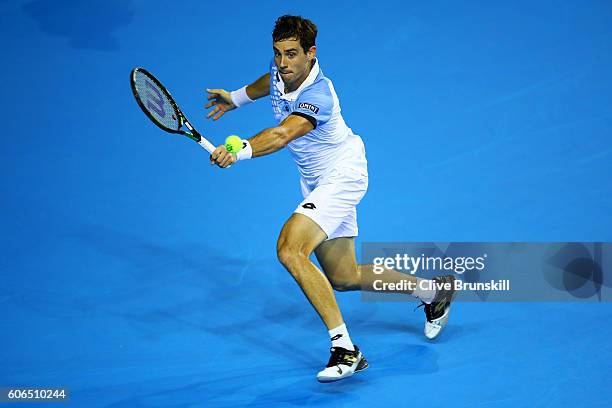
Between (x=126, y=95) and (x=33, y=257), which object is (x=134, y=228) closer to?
(x=33, y=257)

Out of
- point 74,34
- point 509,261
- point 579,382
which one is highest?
point 74,34

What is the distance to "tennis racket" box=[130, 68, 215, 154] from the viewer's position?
5.57 meters

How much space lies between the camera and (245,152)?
5461 mm

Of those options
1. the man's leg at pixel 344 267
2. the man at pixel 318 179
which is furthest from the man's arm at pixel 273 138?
the man's leg at pixel 344 267

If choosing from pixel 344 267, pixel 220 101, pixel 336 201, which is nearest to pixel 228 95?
pixel 220 101

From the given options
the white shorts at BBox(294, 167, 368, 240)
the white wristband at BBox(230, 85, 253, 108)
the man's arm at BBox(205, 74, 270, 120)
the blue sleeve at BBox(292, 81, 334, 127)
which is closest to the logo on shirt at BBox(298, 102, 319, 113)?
the blue sleeve at BBox(292, 81, 334, 127)

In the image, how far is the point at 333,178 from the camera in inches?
247

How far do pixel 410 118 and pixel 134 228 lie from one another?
2991 mm

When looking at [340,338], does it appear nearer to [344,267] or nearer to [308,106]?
[344,267]

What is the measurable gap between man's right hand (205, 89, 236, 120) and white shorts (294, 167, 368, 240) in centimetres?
107

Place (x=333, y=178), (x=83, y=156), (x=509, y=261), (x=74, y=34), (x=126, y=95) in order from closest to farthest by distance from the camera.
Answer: (x=333, y=178) < (x=509, y=261) < (x=83, y=156) < (x=126, y=95) < (x=74, y=34)

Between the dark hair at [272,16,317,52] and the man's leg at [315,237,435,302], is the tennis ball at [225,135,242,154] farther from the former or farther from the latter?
the man's leg at [315,237,435,302]

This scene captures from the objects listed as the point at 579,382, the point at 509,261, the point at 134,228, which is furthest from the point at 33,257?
the point at 579,382

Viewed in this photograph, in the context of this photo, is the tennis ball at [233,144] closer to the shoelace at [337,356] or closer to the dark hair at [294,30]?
the dark hair at [294,30]
